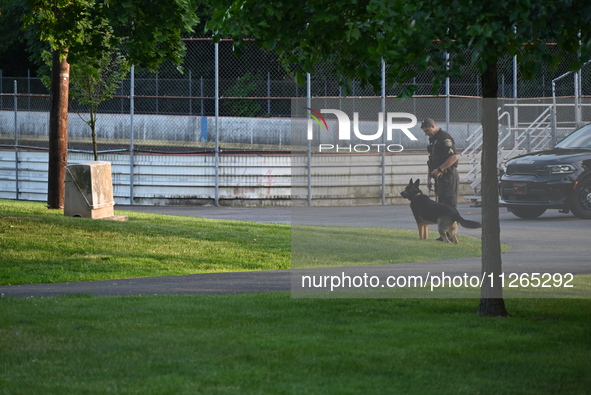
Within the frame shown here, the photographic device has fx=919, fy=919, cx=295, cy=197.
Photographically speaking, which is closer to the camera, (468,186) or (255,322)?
A: (255,322)

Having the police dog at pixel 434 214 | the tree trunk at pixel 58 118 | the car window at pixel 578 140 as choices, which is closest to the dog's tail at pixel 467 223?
the police dog at pixel 434 214

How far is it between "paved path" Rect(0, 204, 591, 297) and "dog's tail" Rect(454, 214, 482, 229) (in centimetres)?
4

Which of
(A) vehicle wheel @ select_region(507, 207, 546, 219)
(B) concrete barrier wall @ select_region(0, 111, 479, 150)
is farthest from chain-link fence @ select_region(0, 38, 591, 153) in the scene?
(A) vehicle wheel @ select_region(507, 207, 546, 219)

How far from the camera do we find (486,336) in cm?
707

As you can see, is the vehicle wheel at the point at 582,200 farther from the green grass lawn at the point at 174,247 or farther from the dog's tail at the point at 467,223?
the dog's tail at the point at 467,223

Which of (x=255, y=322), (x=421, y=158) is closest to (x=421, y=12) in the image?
(x=255, y=322)

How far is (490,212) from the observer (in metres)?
7.96

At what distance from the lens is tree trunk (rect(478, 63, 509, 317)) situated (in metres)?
7.95

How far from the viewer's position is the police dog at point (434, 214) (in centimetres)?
930

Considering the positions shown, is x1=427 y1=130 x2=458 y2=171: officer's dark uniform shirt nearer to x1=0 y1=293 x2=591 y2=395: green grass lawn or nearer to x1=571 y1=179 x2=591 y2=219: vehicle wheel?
x1=0 y1=293 x2=591 y2=395: green grass lawn

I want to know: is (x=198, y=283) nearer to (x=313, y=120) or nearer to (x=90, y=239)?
(x=313, y=120)

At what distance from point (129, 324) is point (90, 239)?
22.1 ft

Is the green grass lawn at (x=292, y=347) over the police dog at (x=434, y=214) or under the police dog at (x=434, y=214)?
under

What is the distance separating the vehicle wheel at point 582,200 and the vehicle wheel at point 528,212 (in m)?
0.38
